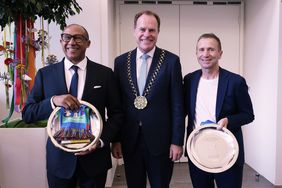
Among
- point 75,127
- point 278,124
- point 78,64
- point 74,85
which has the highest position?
point 78,64

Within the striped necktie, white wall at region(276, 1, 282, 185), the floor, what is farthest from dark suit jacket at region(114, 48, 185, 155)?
white wall at region(276, 1, 282, 185)

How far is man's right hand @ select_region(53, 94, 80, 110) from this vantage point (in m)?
1.44

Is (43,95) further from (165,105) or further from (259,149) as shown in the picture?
(259,149)

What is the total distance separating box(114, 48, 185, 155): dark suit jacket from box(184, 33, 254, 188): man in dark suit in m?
0.10

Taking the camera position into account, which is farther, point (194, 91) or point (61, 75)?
point (194, 91)

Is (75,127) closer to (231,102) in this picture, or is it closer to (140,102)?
(140,102)

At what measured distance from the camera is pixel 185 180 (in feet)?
11.3

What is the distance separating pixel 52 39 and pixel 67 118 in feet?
6.07

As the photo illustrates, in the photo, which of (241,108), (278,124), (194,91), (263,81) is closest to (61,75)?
(194,91)

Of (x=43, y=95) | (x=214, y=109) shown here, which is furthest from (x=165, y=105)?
(x=43, y=95)

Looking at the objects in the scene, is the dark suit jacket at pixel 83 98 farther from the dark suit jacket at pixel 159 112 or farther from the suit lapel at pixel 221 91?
the suit lapel at pixel 221 91

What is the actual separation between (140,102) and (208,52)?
0.49 metres

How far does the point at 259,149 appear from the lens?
141 inches

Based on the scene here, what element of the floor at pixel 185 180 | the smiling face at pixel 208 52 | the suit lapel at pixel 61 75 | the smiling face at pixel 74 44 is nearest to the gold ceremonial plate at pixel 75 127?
the suit lapel at pixel 61 75
